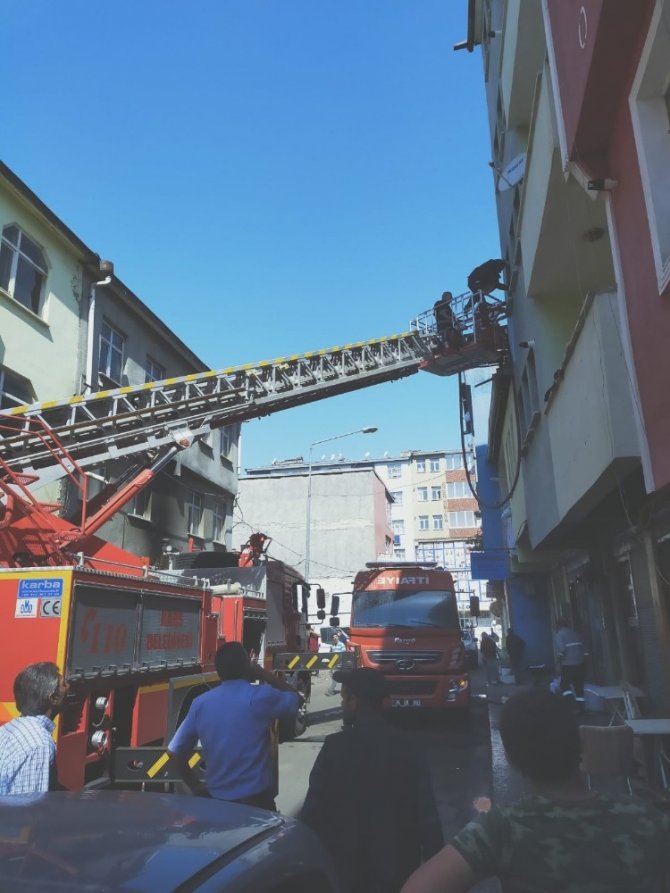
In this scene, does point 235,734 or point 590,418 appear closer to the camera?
point 235,734

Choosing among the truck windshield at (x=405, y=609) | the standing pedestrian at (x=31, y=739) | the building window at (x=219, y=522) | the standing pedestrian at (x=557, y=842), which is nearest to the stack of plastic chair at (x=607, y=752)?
the standing pedestrian at (x=557, y=842)

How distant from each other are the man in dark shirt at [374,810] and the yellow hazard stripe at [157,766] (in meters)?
3.06

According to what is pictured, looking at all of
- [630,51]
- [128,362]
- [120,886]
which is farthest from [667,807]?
[128,362]

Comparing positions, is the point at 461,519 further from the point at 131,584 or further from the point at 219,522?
the point at 131,584

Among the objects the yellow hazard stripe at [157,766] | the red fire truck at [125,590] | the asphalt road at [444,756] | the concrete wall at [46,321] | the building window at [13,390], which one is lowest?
the asphalt road at [444,756]

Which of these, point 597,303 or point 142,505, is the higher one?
point 142,505

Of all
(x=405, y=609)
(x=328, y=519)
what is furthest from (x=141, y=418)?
(x=328, y=519)

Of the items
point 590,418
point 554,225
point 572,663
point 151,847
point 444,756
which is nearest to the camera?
point 151,847

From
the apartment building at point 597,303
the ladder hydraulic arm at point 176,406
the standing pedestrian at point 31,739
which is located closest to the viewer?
the standing pedestrian at point 31,739

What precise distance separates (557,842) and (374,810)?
1169mm

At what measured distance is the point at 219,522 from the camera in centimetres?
2197

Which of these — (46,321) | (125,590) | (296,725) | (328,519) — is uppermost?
(328,519)

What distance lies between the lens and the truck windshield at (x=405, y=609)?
1244cm

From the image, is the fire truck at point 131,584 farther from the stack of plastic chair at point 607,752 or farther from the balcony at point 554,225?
the balcony at point 554,225
